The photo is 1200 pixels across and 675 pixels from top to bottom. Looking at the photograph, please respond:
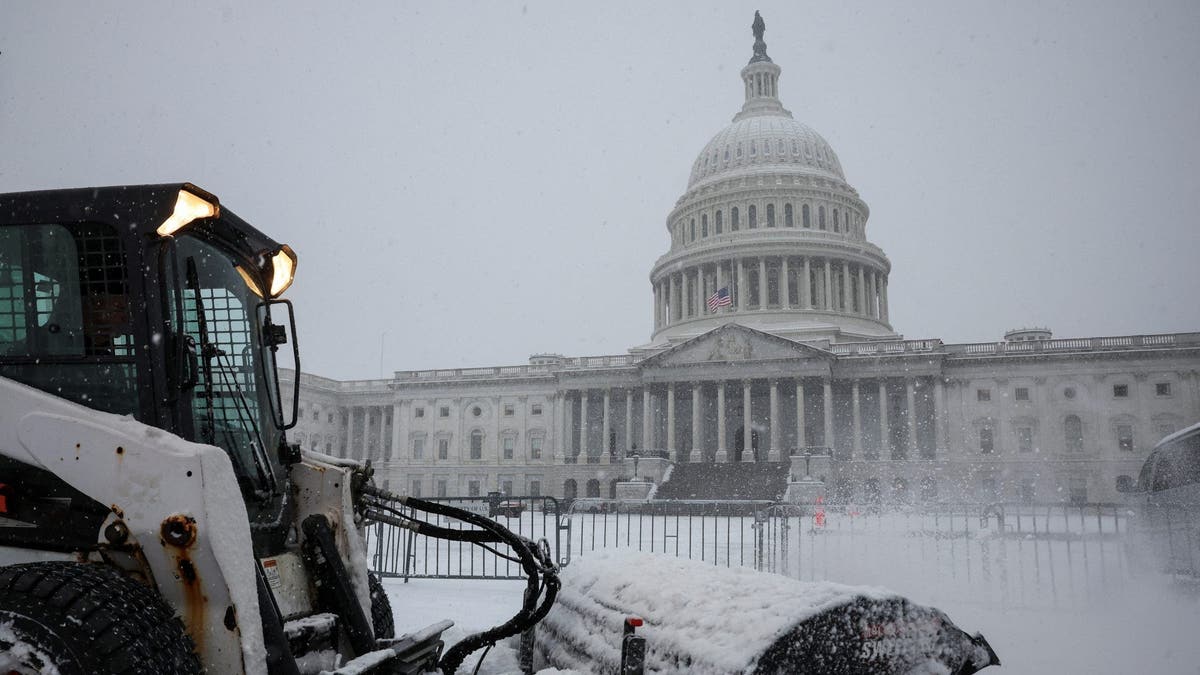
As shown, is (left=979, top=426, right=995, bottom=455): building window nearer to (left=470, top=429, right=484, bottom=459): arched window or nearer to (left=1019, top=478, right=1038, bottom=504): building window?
(left=1019, top=478, right=1038, bottom=504): building window

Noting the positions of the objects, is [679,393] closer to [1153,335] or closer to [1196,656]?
[1153,335]

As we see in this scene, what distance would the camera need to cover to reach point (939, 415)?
61.2 meters

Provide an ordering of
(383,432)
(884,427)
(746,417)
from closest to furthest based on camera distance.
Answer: (884,427)
(746,417)
(383,432)

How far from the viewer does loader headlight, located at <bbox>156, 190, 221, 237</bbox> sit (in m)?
3.68

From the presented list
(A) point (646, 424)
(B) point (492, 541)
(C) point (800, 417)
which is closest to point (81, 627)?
(B) point (492, 541)

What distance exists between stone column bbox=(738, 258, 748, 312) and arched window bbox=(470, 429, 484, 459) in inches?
1002

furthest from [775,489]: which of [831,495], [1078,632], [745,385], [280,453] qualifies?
[280,453]

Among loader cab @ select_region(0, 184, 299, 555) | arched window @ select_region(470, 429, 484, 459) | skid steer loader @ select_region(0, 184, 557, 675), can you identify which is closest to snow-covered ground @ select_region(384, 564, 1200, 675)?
skid steer loader @ select_region(0, 184, 557, 675)

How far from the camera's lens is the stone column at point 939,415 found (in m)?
60.9

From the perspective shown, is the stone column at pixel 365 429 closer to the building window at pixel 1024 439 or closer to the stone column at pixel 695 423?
the stone column at pixel 695 423

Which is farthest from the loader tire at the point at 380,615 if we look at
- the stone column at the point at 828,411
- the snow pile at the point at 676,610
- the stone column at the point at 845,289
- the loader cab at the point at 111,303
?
the stone column at the point at 845,289

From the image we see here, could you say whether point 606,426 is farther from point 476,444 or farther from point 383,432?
point 383,432

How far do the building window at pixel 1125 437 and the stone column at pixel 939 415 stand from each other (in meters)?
11.4

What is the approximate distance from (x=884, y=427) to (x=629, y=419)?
1999cm
